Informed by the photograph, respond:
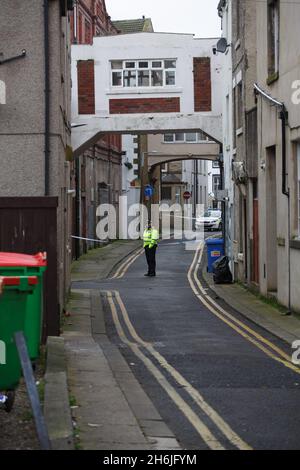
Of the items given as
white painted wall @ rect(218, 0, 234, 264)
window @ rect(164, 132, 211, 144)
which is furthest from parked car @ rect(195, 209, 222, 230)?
white painted wall @ rect(218, 0, 234, 264)

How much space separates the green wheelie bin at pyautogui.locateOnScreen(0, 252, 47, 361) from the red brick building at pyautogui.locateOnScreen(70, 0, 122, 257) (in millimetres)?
25652

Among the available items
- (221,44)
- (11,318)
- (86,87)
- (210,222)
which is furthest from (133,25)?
(11,318)

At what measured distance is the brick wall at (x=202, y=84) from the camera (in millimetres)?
33375

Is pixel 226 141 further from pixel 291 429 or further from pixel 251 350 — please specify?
pixel 291 429

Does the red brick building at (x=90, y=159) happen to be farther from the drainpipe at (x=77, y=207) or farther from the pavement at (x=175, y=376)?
the pavement at (x=175, y=376)

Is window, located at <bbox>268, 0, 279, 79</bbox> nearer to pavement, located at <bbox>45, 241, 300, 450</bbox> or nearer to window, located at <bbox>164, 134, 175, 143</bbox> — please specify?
pavement, located at <bbox>45, 241, 300, 450</bbox>

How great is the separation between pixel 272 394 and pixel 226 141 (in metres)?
22.1

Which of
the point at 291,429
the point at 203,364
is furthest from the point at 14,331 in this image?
the point at 203,364

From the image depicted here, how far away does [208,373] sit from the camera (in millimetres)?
11875

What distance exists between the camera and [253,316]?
62.4 ft

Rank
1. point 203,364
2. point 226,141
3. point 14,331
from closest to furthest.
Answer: point 14,331 → point 203,364 → point 226,141

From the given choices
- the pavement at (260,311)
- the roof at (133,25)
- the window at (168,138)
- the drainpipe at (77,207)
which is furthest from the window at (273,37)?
the roof at (133,25)

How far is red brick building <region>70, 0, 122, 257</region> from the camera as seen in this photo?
33.9m

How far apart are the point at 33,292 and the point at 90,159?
37.9m
